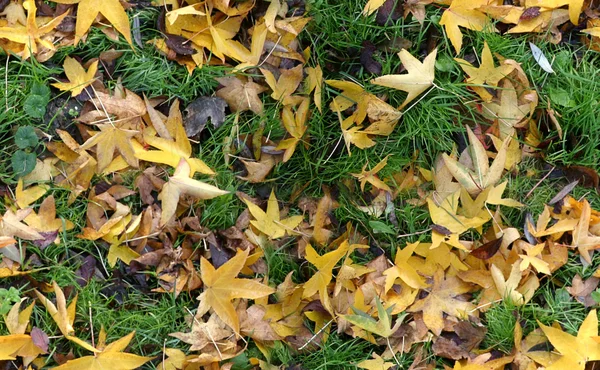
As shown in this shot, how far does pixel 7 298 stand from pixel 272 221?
0.84m

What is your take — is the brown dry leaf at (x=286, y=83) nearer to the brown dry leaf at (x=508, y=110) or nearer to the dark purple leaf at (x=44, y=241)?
the brown dry leaf at (x=508, y=110)

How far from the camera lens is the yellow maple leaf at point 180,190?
6.95 feet

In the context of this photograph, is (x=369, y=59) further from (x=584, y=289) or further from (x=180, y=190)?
(x=584, y=289)

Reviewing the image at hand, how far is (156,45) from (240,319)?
946 mm

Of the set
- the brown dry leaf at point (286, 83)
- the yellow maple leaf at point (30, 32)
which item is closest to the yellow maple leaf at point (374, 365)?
the brown dry leaf at point (286, 83)

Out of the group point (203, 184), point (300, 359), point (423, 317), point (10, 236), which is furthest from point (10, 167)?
point (423, 317)

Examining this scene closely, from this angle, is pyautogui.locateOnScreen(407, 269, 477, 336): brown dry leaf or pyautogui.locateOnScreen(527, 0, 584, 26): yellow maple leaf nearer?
pyautogui.locateOnScreen(407, 269, 477, 336): brown dry leaf

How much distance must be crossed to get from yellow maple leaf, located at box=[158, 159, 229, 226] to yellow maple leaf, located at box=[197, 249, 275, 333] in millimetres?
193

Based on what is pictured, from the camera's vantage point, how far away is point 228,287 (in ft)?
7.00

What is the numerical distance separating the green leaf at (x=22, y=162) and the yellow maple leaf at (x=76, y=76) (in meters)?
0.24

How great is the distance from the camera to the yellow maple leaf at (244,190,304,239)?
7.44ft

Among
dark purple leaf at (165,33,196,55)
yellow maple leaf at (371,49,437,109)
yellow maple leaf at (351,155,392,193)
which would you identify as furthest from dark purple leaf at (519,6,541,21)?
dark purple leaf at (165,33,196,55)

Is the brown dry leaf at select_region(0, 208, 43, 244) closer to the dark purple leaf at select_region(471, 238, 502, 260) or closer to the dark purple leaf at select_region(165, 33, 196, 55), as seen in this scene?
the dark purple leaf at select_region(165, 33, 196, 55)

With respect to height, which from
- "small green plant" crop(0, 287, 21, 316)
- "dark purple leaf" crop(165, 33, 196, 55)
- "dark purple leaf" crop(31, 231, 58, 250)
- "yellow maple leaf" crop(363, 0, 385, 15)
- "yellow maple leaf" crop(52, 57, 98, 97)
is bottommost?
"small green plant" crop(0, 287, 21, 316)
